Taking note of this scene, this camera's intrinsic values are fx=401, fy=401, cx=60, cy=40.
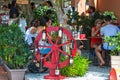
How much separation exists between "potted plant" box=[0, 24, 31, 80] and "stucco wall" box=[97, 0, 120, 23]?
4.80m

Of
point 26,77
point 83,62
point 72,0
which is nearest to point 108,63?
point 83,62

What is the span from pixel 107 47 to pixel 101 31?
0.59m

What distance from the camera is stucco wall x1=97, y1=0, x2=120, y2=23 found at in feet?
43.3

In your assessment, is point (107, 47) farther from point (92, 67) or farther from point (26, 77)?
point (26, 77)

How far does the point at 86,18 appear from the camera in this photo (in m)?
14.2

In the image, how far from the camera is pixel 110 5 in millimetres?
14570

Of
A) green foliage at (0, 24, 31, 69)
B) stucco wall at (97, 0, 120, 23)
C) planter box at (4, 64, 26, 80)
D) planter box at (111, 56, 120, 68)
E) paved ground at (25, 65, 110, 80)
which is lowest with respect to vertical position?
paved ground at (25, 65, 110, 80)

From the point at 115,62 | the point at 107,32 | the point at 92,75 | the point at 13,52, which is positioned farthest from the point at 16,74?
the point at 107,32

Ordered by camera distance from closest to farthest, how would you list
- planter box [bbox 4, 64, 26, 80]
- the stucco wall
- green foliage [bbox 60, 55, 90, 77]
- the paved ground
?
the paved ground < green foliage [bbox 60, 55, 90, 77] < planter box [bbox 4, 64, 26, 80] < the stucco wall

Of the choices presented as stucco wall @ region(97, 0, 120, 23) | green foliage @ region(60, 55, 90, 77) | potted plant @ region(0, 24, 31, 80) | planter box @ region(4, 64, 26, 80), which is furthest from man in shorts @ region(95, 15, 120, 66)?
stucco wall @ region(97, 0, 120, 23)

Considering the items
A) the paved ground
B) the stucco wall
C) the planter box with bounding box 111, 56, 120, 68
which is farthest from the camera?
the stucco wall

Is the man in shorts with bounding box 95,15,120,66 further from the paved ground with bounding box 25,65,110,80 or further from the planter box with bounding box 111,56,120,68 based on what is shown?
the planter box with bounding box 111,56,120,68

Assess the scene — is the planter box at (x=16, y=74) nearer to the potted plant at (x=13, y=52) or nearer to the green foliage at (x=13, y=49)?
the potted plant at (x=13, y=52)

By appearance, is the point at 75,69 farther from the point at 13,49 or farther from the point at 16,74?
the point at 13,49
